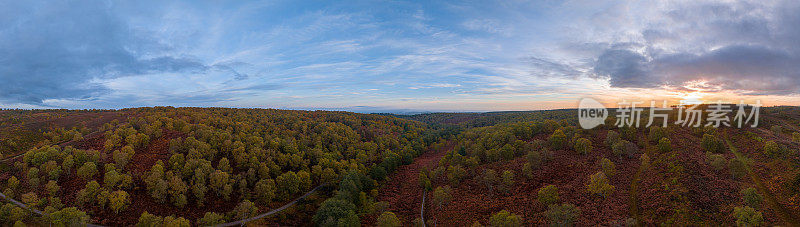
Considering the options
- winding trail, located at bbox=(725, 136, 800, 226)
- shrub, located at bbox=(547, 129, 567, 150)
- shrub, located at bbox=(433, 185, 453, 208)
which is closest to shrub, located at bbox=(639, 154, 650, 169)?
winding trail, located at bbox=(725, 136, 800, 226)

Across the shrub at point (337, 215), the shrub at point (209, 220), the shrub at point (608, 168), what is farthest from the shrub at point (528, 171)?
the shrub at point (209, 220)

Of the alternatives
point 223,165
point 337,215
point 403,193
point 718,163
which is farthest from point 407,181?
point 718,163

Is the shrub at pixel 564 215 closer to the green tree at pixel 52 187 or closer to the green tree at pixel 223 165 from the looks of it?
the green tree at pixel 223 165

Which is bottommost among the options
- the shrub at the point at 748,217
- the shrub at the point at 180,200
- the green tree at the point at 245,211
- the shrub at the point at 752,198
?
the green tree at the point at 245,211

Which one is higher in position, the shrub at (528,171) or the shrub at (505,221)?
the shrub at (528,171)

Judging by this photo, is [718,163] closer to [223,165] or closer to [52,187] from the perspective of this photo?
[223,165]

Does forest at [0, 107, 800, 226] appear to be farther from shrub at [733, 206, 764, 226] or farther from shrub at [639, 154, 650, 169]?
shrub at [639, 154, 650, 169]
